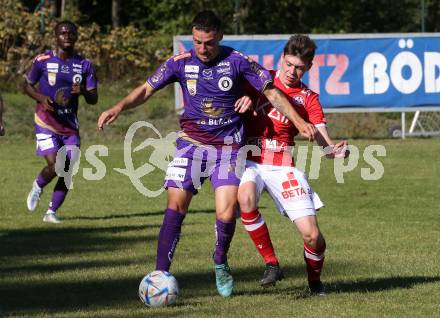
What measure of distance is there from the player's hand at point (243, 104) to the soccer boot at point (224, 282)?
111 cm

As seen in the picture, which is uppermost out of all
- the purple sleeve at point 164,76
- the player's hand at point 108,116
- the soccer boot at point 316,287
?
the purple sleeve at point 164,76

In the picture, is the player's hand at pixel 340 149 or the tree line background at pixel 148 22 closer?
the player's hand at pixel 340 149

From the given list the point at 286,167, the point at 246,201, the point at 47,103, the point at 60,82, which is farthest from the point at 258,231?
the point at 60,82

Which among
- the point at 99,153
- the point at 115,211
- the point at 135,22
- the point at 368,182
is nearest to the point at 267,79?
the point at 115,211

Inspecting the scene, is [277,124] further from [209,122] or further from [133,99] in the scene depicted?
[133,99]

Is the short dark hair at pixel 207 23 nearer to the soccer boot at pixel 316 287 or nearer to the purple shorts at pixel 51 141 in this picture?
the soccer boot at pixel 316 287

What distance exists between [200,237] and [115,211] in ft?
9.31

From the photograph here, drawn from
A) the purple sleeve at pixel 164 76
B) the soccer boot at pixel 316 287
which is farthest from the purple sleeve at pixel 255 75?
the soccer boot at pixel 316 287

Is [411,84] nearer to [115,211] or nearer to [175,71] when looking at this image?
[115,211]

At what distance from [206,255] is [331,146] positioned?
259cm

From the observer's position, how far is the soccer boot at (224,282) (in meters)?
7.96

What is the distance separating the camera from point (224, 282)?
7977 mm

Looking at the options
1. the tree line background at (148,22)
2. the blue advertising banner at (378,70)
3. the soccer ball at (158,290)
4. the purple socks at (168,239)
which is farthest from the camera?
the tree line background at (148,22)

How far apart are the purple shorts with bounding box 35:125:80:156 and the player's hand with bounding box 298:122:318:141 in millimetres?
5919
